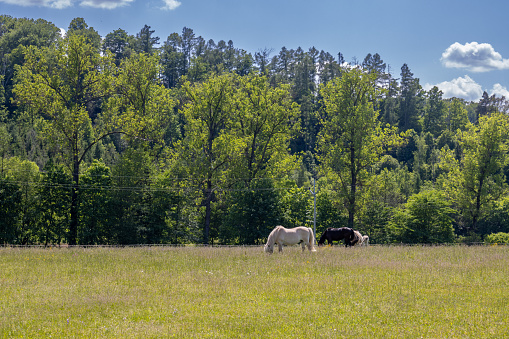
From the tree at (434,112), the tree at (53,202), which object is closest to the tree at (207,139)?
the tree at (53,202)

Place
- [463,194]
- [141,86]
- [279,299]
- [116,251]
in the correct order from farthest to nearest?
[463,194]
[141,86]
[116,251]
[279,299]

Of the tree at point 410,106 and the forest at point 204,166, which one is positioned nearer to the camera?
the forest at point 204,166

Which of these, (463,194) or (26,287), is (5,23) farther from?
(26,287)

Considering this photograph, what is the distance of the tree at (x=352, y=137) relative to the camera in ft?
166

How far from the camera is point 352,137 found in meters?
50.7

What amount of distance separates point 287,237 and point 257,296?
404 inches

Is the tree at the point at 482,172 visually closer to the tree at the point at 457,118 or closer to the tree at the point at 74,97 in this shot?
the tree at the point at 74,97

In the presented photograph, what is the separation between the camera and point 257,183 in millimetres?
49969

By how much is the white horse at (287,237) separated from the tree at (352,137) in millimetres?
27036

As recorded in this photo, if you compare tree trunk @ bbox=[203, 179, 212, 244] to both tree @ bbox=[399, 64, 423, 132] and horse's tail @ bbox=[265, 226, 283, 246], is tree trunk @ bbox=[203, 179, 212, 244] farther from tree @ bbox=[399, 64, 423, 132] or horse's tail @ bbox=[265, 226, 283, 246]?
tree @ bbox=[399, 64, 423, 132]

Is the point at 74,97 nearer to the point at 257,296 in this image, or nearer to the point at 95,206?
the point at 95,206

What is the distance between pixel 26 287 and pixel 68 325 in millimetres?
5316

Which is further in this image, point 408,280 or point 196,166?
point 196,166

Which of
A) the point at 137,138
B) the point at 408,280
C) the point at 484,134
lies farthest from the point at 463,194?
the point at 408,280
